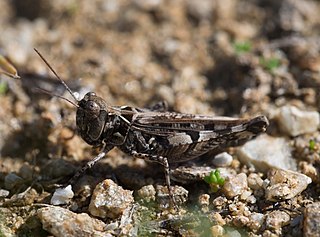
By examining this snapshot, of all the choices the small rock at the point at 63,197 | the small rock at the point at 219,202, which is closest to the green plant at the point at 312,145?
the small rock at the point at 219,202

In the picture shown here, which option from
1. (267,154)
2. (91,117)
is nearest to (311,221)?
(267,154)

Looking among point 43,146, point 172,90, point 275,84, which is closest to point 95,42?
point 172,90

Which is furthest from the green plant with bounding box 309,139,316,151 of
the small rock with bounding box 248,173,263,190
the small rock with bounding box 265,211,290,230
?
the small rock with bounding box 265,211,290,230

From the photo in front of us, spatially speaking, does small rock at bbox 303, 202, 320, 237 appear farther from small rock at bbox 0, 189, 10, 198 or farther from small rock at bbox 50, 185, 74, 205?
small rock at bbox 0, 189, 10, 198

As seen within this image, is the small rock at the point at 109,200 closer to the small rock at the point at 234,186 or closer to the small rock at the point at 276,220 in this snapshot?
the small rock at the point at 234,186

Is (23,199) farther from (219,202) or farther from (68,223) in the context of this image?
(219,202)

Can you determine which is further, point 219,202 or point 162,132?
point 162,132

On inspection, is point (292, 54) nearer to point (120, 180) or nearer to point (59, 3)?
point (120, 180)

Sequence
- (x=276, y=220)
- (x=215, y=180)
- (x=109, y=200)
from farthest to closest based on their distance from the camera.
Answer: (x=215, y=180) → (x=109, y=200) → (x=276, y=220)
